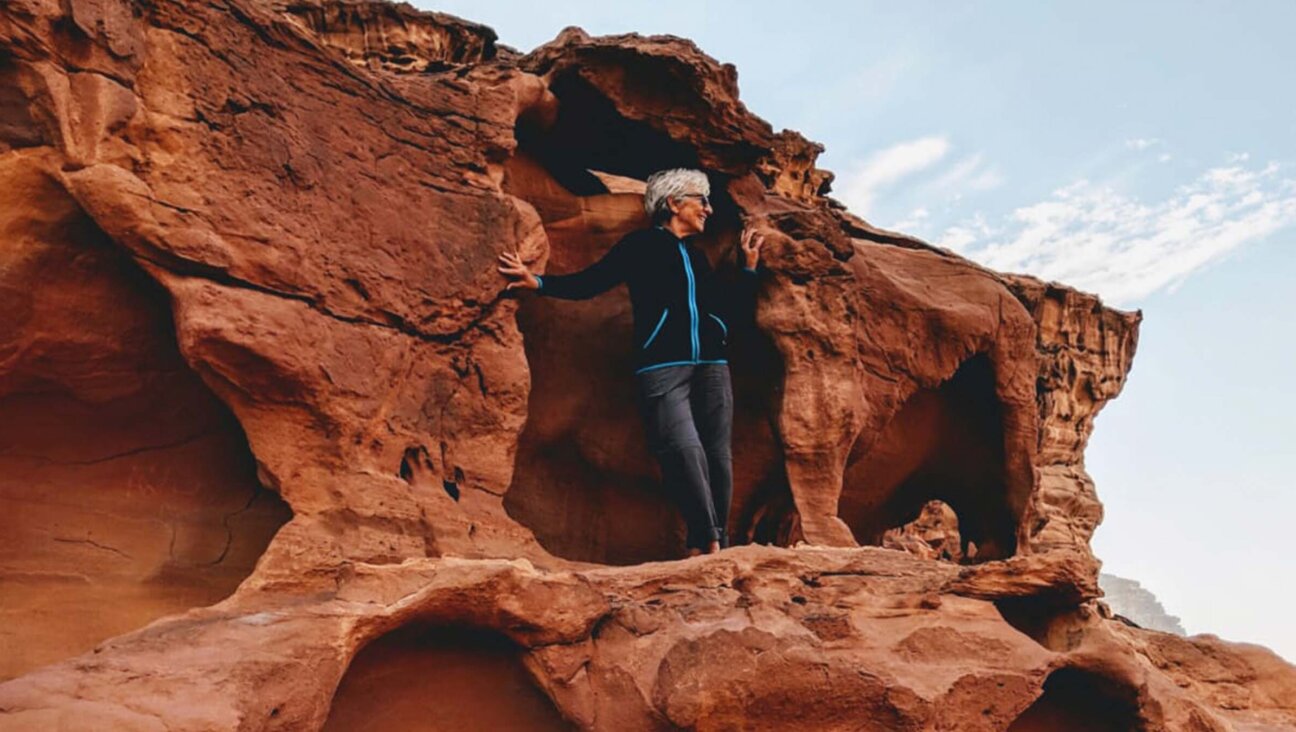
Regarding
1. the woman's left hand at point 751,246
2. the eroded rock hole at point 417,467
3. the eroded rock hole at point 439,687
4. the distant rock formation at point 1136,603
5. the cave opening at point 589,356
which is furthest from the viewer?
the distant rock formation at point 1136,603

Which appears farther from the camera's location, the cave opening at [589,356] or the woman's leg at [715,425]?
the cave opening at [589,356]

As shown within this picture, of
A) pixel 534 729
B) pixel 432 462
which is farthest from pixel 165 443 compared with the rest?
pixel 534 729

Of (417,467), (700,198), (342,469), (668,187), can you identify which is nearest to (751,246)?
(700,198)

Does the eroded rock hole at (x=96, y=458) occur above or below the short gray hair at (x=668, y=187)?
below

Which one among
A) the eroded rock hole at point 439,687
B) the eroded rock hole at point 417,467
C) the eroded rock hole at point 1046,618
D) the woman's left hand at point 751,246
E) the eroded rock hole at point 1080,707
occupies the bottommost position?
the eroded rock hole at point 439,687

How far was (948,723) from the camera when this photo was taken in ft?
13.5

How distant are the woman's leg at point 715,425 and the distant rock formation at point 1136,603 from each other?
240ft

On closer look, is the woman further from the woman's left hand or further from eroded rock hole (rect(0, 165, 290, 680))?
eroded rock hole (rect(0, 165, 290, 680))

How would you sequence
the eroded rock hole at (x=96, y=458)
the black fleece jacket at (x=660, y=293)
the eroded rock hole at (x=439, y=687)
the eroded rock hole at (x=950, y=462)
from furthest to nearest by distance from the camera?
1. the eroded rock hole at (x=950, y=462)
2. the black fleece jacket at (x=660, y=293)
3. the eroded rock hole at (x=96, y=458)
4. the eroded rock hole at (x=439, y=687)

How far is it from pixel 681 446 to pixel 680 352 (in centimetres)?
50

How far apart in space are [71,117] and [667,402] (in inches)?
115

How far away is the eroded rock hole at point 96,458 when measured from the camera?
414 cm

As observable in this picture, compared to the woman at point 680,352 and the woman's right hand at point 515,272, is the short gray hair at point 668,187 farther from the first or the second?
the woman's right hand at point 515,272

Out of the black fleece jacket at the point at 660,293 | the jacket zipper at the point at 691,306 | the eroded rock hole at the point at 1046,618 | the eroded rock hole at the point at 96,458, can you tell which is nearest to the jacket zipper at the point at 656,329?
the black fleece jacket at the point at 660,293
